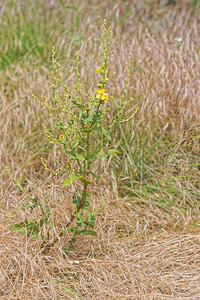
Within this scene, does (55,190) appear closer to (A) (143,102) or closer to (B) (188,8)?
(A) (143,102)

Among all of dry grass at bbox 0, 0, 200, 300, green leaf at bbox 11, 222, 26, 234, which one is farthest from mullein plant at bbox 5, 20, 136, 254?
dry grass at bbox 0, 0, 200, 300

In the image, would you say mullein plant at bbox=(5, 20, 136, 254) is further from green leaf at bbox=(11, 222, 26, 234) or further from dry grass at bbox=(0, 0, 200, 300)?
dry grass at bbox=(0, 0, 200, 300)

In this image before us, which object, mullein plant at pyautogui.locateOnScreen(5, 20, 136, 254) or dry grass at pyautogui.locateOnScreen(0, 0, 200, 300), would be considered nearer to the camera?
mullein plant at pyautogui.locateOnScreen(5, 20, 136, 254)

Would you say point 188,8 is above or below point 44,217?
above

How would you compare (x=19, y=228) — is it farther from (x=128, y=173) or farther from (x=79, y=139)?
(x=128, y=173)

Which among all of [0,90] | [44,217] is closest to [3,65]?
[0,90]

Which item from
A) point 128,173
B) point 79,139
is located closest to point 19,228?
point 79,139

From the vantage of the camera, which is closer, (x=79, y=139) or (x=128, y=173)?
(x=79, y=139)

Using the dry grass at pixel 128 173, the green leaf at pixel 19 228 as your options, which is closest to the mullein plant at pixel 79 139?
the green leaf at pixel 19 228

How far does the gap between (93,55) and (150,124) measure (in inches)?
34.0

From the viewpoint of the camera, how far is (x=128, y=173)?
2.71 m

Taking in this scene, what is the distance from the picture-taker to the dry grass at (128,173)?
6.13ft

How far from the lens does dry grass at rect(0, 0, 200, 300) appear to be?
1.87m

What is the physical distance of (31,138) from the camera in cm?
299
